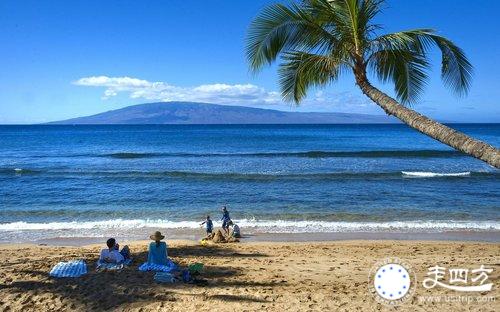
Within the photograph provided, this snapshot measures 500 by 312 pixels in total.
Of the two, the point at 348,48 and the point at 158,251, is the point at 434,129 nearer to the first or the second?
the point at 348,48

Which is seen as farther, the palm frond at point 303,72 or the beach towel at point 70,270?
the beach towel at point 70,270

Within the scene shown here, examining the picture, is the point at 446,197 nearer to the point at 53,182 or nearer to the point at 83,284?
the point at 83,284

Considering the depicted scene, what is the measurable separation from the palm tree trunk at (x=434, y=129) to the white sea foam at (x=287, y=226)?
949 cm

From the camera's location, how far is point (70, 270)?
29.0ft

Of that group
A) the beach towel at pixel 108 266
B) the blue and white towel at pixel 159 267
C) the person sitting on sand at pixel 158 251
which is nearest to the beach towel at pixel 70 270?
the beach towel at pixel 108 266

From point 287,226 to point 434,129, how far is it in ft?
36.7

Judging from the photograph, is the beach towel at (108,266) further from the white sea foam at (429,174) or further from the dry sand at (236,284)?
the white sea foam at (429,174)

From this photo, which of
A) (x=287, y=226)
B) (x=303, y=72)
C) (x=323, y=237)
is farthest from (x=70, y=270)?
(x=287, y=226)

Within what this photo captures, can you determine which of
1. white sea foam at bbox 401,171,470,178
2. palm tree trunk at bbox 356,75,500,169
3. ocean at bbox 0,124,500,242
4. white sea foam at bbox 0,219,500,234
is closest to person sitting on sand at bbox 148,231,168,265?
A: palm tree trunk at bbox 356,75,500,169

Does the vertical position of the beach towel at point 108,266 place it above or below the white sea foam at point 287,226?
above

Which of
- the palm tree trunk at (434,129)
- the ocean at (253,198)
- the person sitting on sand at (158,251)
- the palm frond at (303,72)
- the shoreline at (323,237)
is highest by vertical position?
the palm frond at (303,72)

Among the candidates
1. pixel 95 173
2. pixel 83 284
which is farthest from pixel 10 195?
pixel 83 284

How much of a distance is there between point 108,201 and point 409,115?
59.9ft

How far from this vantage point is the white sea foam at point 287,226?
15.9 m
